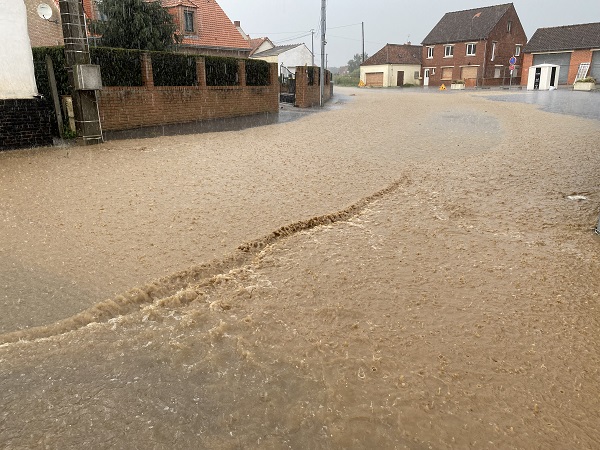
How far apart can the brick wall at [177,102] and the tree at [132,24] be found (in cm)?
423

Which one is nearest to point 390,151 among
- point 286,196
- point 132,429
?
point 286,196

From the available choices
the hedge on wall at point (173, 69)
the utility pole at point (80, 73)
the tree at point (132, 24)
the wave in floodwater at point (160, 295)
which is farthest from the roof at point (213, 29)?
the wave in floodwater at point (160, 295)

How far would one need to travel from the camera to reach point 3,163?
8.64m

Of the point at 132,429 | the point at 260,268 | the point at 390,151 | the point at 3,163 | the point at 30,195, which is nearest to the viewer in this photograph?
the point at 132,429

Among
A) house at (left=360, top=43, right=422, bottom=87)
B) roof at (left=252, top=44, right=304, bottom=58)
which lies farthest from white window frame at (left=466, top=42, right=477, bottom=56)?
roof at (left=252, top=44, right=304, bottom=58)

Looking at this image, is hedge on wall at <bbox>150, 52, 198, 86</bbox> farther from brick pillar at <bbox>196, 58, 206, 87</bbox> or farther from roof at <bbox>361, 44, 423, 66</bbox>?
roof at <bbox>361, 44, 423, 66</bbox>

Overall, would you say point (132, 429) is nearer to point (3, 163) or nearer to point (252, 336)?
point (252, 336)

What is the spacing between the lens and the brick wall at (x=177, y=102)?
13.0 metres

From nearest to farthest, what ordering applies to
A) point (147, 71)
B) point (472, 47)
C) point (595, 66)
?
point (147, 71) → point (595, 66) → point (472, 47)

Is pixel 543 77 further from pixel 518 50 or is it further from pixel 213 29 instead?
pixel 213 29

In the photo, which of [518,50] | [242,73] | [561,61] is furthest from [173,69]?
[518,50]

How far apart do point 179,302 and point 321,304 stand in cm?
110

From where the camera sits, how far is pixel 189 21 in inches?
1109

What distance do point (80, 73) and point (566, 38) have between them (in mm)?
48267
